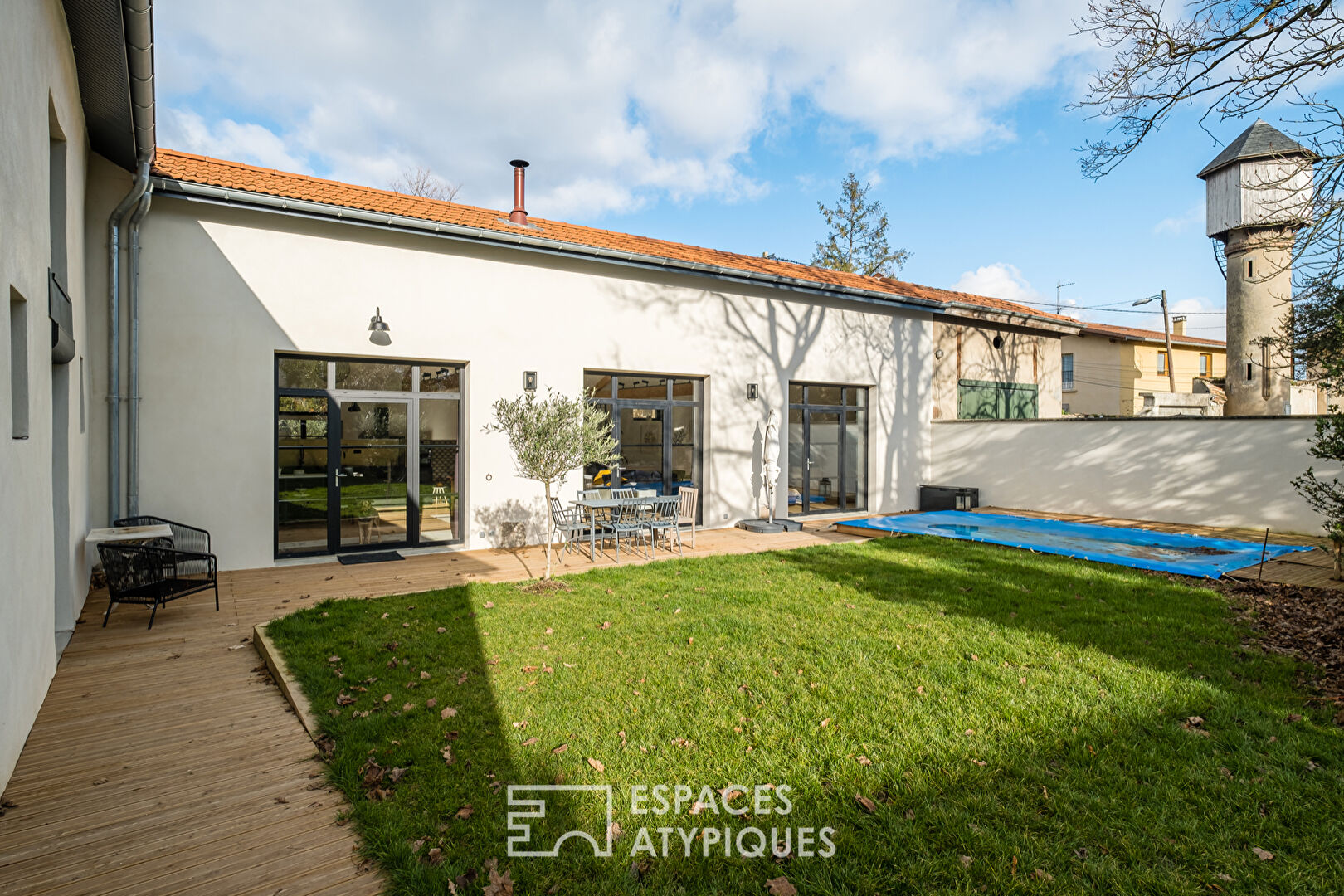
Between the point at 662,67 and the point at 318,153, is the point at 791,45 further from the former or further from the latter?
the point at 318,153

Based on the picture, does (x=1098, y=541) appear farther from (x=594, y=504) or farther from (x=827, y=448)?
(x=594, y=504)

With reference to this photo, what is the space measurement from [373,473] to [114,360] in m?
2.89

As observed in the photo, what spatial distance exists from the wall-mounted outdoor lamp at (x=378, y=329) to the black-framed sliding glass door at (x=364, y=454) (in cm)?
36

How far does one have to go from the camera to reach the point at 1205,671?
14.3 ft

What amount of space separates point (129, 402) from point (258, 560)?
2204mm

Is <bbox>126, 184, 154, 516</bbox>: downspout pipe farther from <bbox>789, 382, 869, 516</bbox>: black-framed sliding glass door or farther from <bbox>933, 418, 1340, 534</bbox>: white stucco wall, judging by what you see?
<bbox>933, 418, 1340, 534</bbox>: white stucco wall

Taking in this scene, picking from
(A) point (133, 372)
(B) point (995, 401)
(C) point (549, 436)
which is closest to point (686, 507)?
(C) point (549, 436)

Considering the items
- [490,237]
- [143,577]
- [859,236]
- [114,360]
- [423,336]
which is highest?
[859,236]

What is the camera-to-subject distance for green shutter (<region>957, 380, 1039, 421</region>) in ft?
49.3

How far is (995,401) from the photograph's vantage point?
1552 centimetres

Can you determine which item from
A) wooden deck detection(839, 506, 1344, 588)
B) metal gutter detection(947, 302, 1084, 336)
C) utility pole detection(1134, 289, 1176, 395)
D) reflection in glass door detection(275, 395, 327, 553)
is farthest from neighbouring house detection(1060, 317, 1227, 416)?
reflection in glass door detection(275, 395, 327, 553)

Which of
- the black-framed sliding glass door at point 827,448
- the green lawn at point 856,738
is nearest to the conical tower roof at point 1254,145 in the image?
the black-framed sliding glass door at point 827,448

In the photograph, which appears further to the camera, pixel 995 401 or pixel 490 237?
pixel 995 401

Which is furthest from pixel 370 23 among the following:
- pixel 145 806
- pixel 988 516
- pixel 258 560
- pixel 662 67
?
pixel 988 516
